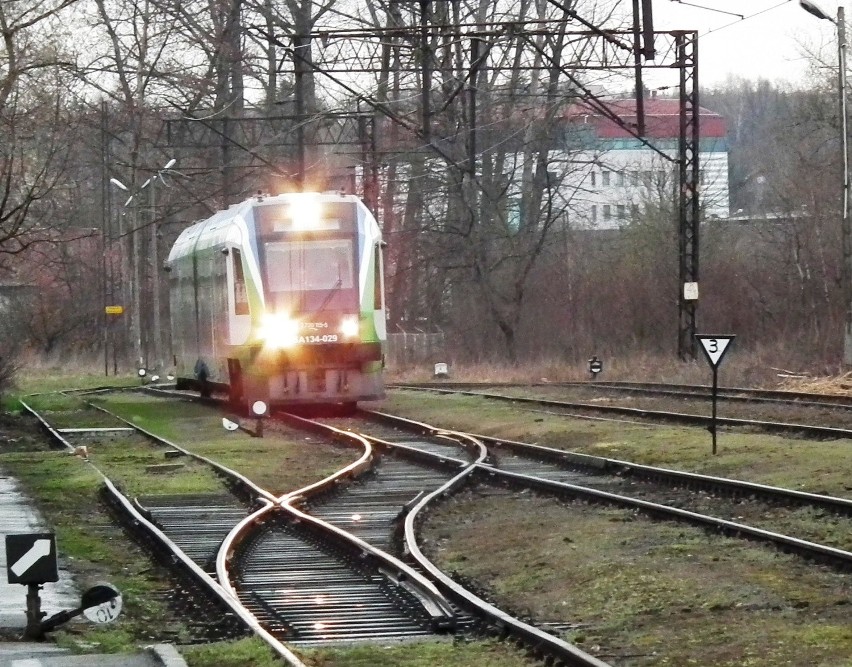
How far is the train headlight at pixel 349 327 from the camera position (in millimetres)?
25594

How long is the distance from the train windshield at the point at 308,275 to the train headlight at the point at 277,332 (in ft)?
1.23

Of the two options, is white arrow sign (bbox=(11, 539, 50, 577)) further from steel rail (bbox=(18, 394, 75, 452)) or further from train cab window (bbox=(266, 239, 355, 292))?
train cab window (bbox=(266, 239, 355, 292))

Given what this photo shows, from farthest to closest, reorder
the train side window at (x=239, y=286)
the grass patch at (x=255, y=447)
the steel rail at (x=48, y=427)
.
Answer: the train side window at (x=239, y=286) → the steel rail at (x=48, y=427) → the grass patch at (x=255, y=447)

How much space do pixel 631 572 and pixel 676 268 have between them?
3756 cm

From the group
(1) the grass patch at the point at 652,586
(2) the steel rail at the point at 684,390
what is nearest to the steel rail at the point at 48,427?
(2) the steel rail at the point at 684,390

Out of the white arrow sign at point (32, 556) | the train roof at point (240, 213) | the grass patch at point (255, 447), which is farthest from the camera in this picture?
the train roof at point (240, 213)

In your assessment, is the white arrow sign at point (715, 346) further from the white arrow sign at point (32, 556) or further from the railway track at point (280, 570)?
the white arrow sign at point (32, 556)

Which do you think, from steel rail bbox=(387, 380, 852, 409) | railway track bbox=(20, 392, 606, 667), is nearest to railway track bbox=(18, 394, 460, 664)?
railway track bbox=(20, 392, 606, 667)

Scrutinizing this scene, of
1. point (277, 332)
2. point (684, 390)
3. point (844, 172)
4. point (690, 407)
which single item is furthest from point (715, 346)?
point (844, 172)

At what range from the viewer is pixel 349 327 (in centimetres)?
2561

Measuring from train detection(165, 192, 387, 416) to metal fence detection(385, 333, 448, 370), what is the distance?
19730mm

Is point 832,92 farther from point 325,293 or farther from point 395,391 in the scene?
point 325,293

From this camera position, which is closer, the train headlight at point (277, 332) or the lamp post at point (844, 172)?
the train headlight at point (277, 332)

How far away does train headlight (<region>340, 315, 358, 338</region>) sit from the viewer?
25.6 metres
